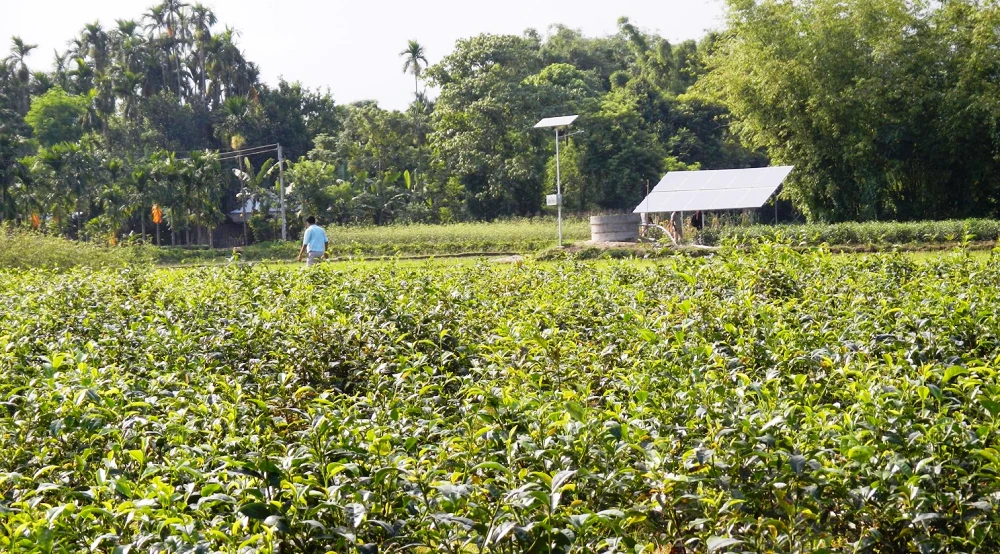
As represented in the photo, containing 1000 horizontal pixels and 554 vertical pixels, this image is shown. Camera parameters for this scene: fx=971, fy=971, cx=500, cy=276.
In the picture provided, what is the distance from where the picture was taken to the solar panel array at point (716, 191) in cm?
2564

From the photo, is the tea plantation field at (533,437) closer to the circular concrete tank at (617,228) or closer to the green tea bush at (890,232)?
the green tea bush at (890,232)

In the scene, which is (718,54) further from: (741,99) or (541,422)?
(541,422)

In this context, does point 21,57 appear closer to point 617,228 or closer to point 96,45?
point 96,45

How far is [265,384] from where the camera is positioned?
14.6 ft

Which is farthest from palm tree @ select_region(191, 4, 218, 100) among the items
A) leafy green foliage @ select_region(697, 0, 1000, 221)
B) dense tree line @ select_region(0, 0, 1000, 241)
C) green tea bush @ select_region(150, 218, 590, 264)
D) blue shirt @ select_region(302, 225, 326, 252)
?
blue shirt @ select_region(302, 225, 326, 252)

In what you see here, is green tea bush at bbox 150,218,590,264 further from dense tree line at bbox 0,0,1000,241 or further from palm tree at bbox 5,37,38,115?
palm tree at bbox 5,37,38,115

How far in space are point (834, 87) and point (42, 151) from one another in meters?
28.0

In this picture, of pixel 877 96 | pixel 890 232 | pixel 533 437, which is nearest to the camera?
pixel 533 437

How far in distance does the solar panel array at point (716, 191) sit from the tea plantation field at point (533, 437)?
20189 millimetres

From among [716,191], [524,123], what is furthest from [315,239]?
[524,123]

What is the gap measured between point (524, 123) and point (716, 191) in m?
14.2

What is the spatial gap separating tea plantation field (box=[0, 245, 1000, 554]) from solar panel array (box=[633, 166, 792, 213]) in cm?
2019

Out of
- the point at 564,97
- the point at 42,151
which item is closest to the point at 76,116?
the point at 42,151

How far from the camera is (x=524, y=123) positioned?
39.1 meters
